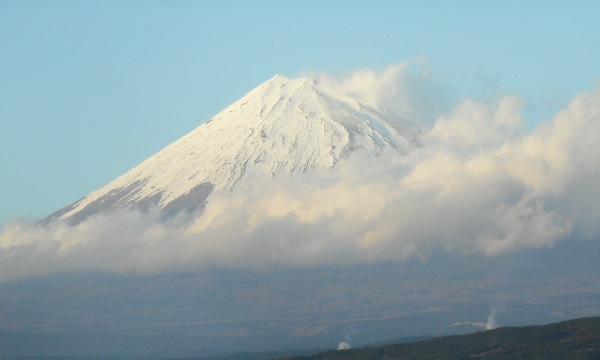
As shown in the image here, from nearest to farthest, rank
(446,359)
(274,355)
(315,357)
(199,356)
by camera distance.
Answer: (446,359), (315,357), (274,355), (199,356)

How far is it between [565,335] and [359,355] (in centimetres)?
1764

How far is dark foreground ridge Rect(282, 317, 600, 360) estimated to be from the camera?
364 ft

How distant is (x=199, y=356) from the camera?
200m

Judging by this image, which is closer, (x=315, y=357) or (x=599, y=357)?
(x=599, y=357)

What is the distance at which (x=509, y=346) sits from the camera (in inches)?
4567

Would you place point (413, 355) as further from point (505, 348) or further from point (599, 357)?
point (599, 357)

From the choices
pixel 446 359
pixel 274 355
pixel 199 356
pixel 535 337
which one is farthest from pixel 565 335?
pixel 199 356

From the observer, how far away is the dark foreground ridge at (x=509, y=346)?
364 feet

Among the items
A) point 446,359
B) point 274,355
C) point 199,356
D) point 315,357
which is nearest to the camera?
point 446,359

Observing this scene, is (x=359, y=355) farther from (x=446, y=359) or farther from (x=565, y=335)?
(x=565, y=335)

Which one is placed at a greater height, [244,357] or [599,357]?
[244,357]

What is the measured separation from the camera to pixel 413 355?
12038 cm

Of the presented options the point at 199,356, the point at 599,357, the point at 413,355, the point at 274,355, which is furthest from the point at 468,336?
the point at 199,356

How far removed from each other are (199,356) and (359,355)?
3156 inches
